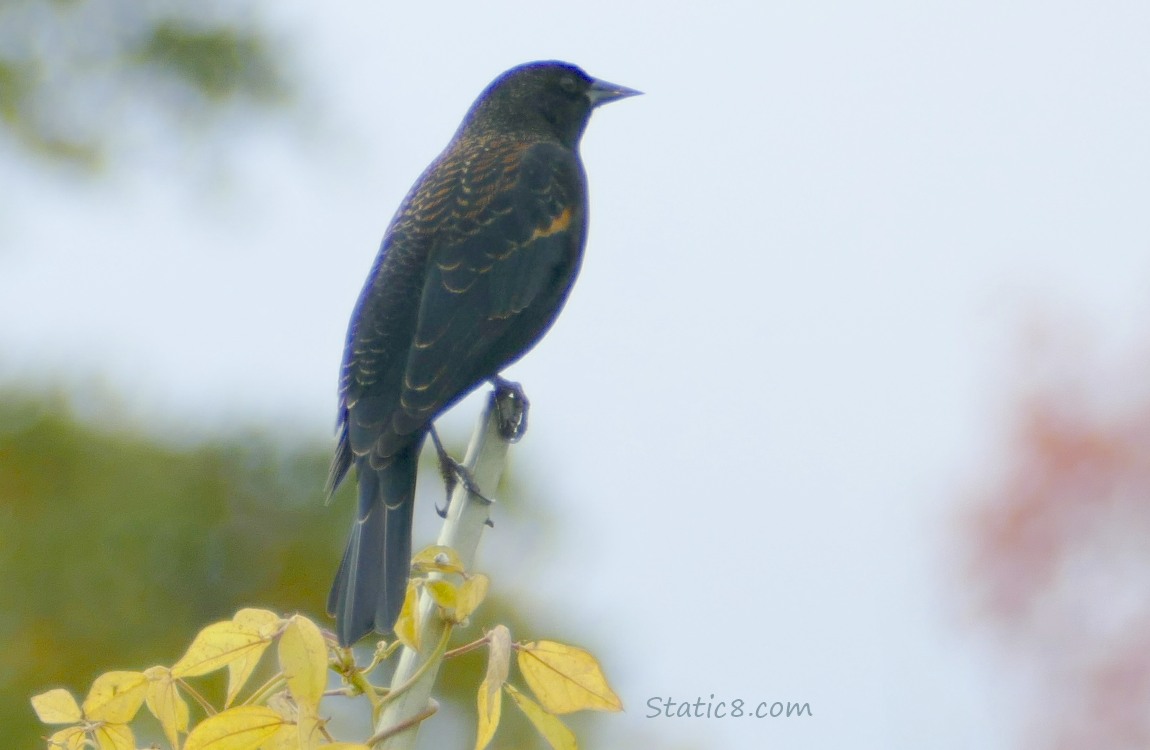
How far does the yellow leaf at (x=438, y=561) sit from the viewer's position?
101cm

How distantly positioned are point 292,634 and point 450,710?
3.20 m

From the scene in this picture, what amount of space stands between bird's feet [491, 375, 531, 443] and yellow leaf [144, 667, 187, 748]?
551 millimetres

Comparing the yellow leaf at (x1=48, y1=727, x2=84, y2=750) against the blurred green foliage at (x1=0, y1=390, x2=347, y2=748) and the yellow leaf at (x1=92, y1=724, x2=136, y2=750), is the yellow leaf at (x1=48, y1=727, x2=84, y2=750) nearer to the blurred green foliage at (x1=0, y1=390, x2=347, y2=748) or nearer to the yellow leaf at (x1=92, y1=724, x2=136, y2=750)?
the yellow leaf at (x1=92, y1=724, x2=136, y2=750)

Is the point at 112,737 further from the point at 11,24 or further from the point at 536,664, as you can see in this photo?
the point at 11,24

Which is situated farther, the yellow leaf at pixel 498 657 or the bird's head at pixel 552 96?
the bird's head at pixel 552 96

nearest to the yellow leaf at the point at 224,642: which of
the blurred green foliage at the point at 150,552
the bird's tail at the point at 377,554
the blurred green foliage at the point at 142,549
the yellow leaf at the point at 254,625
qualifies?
the yellow leaf at the point at 254,625

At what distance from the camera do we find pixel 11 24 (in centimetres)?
860

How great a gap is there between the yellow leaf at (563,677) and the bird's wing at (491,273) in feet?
2.90

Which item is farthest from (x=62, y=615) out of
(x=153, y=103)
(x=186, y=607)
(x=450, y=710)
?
(x=153, y=103)

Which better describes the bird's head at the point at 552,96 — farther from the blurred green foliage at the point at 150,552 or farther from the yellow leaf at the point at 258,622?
the yellow leaf at the point at 258,622

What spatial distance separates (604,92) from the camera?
274 centimetres

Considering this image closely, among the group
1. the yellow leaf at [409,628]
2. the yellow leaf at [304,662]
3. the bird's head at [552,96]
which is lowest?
the yellow leaf at [409,628]

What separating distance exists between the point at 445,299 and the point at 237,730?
123cm

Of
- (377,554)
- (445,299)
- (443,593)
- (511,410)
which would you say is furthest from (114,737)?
(445,299)
